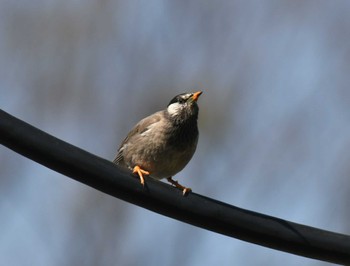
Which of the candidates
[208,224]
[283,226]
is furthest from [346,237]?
[208,224]

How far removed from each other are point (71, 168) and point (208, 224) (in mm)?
683

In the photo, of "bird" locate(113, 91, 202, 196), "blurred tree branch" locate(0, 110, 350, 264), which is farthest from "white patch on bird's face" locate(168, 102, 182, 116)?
"blurred tree branch" locate(0, 110, 350, 264)

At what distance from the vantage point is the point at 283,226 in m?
3.16

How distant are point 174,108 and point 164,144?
20.9 inches

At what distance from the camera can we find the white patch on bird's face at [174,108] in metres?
6.07

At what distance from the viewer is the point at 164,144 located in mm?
5750

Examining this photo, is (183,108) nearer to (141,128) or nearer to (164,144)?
(141,128)

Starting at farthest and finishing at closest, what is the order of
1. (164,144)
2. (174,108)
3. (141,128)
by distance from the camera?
(174,108), (141,128), (164,144)

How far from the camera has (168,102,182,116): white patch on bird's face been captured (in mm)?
6066

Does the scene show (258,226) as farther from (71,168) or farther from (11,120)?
(11,120)

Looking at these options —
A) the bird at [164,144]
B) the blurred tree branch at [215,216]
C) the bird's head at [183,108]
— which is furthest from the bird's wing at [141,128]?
the blurred tree branch at [215,216]

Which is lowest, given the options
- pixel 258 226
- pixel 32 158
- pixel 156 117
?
pixel 32 158

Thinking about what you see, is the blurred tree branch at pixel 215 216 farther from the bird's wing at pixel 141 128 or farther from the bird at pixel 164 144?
the bird's wing at pixel 141 128

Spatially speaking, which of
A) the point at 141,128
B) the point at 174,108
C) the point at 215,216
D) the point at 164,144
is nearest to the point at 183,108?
the point at 174,108
